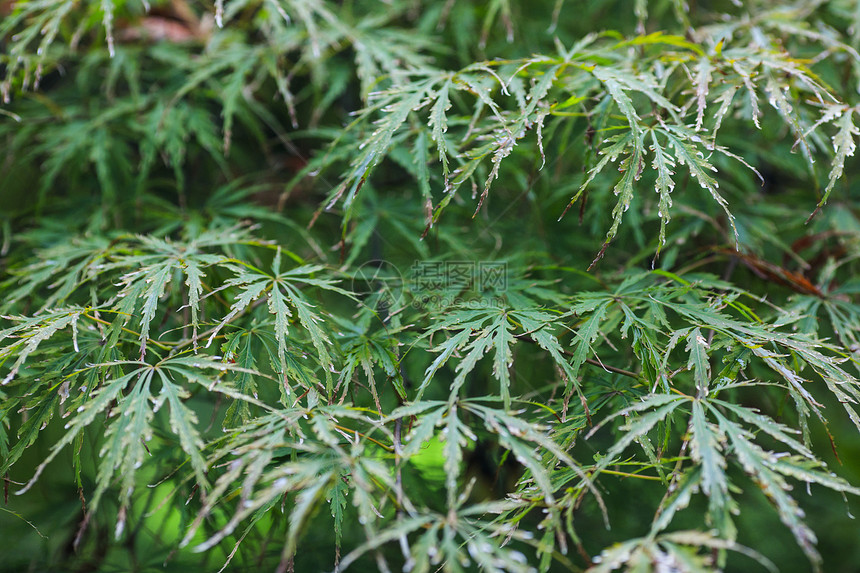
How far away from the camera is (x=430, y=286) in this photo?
982 mm

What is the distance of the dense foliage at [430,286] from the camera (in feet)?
2.19

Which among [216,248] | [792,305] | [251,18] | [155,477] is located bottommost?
[155,477]

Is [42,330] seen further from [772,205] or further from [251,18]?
[772,205]

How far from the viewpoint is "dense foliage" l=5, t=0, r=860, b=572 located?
67 cm

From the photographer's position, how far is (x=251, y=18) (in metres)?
1.46

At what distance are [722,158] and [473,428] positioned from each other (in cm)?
78

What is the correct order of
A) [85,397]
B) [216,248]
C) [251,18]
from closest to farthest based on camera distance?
[85,397]
[216,248]
[251,18]

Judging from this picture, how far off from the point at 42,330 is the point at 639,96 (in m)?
1.00

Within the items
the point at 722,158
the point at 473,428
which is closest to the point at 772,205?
the point at 722,158

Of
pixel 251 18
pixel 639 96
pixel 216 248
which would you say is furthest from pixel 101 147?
pixel 639 96

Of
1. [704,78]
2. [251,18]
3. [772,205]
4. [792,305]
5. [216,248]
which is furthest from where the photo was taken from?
[251,18]

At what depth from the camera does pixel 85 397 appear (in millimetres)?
727

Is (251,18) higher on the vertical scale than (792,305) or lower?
higher

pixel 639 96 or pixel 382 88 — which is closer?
pixel 639 96
